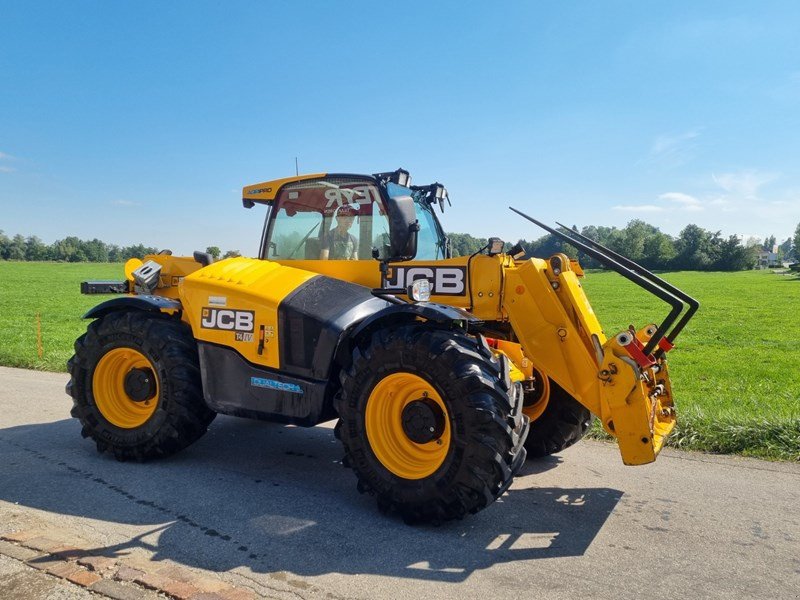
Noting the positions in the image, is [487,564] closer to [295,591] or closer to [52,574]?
[295,591]

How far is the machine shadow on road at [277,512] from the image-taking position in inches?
133

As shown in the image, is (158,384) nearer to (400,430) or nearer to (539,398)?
(400,430)

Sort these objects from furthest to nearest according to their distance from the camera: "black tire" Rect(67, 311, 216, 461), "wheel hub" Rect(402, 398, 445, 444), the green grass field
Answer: the green grass field, "black tire" Rect(67, 311, 216, 461), "wheel hub" Rect(402, 398, 445, 444)

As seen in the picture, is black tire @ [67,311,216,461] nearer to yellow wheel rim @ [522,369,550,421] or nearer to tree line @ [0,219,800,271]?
yellow wheel rim @ [522,369,550,421]

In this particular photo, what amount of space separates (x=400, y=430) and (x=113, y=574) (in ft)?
6.22

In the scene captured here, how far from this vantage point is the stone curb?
2936mm

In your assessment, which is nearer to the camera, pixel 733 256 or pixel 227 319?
pixel 227 319

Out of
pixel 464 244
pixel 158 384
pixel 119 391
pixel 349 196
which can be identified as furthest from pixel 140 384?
pixel 464 244

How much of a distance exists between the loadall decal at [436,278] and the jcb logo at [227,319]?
3.77 feet

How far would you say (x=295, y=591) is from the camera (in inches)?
118

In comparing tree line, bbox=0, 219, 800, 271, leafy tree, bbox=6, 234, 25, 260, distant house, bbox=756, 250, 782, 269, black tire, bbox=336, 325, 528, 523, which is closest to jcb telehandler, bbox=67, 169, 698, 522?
black tire, bbox=336, 325, 528, 523

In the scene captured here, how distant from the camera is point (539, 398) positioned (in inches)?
205

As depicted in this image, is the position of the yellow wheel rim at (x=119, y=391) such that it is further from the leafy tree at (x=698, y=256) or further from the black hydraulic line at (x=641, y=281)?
the leafy tree at (x=698, y=256)

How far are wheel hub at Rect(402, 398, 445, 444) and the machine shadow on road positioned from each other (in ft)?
1.87
